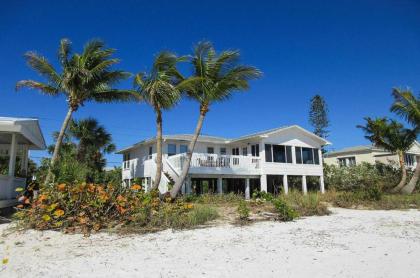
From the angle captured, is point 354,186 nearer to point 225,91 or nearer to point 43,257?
point 225,91

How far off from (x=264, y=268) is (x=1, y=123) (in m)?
11.3

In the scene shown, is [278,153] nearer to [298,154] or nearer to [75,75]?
[298,154]

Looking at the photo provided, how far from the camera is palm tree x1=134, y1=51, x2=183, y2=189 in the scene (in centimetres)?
1557

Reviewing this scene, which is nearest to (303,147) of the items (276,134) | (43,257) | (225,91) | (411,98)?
(276,134)

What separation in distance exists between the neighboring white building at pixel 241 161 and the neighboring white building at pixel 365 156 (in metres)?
11.5

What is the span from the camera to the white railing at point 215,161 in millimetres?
19719

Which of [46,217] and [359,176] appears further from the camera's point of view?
[359,176]

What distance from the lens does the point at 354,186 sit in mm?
27109

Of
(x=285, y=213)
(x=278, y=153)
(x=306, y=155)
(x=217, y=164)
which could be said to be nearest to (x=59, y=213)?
(x=285, y=213)

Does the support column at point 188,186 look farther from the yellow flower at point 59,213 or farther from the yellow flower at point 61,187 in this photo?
the yellow flower at point 59,213

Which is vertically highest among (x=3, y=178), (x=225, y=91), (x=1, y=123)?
(x=225, y=91)

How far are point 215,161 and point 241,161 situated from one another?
249cm

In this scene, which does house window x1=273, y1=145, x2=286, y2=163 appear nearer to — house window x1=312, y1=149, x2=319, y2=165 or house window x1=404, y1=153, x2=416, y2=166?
house window x1=312, y1=149, x2=319, y2=165

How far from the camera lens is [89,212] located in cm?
884
